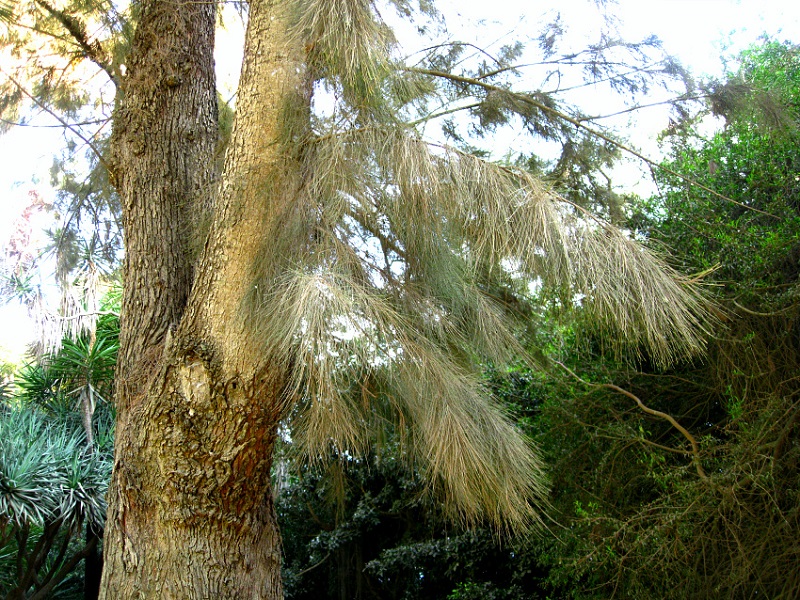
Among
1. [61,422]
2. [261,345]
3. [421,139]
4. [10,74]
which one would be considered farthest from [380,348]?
[61,422]

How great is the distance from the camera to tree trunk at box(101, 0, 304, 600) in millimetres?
2184

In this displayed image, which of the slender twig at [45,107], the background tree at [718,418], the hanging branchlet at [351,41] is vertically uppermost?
the slender twig at [45,107]

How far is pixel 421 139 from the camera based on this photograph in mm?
2076

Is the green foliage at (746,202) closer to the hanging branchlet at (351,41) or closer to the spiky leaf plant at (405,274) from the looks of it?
the spiky leaf plant at (405,274)

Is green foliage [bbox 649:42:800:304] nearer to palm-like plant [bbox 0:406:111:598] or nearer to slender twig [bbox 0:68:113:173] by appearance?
slender twig [bbox 0:68:113:173]

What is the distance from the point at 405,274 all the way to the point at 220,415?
2.42 ft

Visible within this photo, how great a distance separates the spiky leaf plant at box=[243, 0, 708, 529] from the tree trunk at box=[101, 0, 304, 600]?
96mm

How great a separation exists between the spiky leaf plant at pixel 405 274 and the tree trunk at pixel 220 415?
96 mm

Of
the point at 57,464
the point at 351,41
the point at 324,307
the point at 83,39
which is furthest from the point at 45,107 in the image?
the point at 324,307

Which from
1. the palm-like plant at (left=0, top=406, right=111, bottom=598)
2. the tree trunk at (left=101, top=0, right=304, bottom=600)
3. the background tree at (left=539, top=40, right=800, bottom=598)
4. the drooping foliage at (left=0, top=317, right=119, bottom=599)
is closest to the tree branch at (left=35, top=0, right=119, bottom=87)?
the tree trunk at (left=101, top=0, right=304, bottom=600)

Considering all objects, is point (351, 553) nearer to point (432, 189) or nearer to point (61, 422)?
point (61, 422)

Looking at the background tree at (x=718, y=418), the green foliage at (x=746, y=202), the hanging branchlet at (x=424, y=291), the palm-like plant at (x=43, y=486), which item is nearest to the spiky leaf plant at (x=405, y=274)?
the hanging branchlet at (x=424, y=291)

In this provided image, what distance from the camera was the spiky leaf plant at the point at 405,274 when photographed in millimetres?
1824

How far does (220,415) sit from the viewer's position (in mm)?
2180
